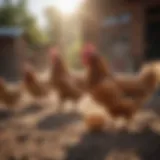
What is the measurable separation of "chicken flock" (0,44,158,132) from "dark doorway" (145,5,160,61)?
0.12 ft

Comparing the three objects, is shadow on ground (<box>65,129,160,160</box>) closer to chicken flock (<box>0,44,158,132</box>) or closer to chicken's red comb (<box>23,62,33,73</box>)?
chicken flock (<box>0,44,158,132</box>)

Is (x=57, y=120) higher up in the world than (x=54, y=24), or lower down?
lower down

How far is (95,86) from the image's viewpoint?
2.32ft

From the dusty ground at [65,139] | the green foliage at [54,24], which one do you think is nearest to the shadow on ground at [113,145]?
the dusty ground at [65,139]

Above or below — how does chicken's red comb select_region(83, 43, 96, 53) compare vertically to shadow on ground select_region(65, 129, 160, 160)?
above

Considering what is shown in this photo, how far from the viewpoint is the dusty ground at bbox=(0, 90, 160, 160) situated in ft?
2.02

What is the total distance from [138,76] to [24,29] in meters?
0.31

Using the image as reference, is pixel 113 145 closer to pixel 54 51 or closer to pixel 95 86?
pixel 95 86

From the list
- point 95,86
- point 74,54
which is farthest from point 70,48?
point 95,86

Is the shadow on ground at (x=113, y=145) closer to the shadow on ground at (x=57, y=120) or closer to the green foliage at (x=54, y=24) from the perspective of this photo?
the shadow on ground at (x=57, y=120)

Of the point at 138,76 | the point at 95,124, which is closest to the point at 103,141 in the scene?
the point at 95,124

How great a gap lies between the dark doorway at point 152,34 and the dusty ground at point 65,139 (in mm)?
112

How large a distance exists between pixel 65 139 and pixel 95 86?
15 centimetres

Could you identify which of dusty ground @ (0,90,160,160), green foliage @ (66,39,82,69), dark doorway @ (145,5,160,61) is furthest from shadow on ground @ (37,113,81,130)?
dark doorway @ (145,5,160,61)
